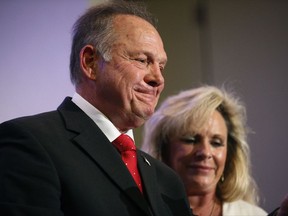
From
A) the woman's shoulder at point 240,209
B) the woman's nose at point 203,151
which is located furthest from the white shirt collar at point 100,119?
the woman's shoulder at point 240,209

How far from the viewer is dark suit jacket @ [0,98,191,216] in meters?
0.88

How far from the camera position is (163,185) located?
128 cm

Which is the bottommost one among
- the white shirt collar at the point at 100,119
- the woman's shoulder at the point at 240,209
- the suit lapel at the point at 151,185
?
the woman's shoulder at the point at 240,209

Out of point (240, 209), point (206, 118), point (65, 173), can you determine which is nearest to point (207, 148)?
point (206, 118)

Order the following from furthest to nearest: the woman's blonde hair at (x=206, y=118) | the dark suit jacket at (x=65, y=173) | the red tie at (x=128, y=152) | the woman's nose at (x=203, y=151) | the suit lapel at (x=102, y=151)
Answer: the woman's blonde hair at (x=206, y=118), the woman's nose at (x=203, y=151), the red tie at (x=128, y=152), the suit lapel at (x=102, y=151), the dark suit jacket at (x=65, y=173)

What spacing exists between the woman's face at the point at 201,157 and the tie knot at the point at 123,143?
84cm

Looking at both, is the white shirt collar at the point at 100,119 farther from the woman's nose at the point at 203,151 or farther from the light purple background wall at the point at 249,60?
the light purple background wall at the point at 249,60

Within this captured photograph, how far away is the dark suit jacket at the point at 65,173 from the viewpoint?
A: 88 centimetres

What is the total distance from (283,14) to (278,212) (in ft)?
6.47

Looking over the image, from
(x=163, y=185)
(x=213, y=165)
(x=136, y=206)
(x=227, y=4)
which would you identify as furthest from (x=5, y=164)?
(x=227, y=4)

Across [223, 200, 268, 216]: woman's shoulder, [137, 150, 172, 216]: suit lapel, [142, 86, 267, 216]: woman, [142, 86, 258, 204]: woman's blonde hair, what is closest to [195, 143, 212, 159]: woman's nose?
[142, 86, 267, 216]: woman

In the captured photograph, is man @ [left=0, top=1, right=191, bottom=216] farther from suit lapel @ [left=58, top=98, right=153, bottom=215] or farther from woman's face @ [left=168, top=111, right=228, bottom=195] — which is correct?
woman's face @ [left=168, top=111, right=228, bottom=195]

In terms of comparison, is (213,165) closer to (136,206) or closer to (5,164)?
(136,206)

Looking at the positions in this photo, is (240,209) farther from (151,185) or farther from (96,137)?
(96,137)
